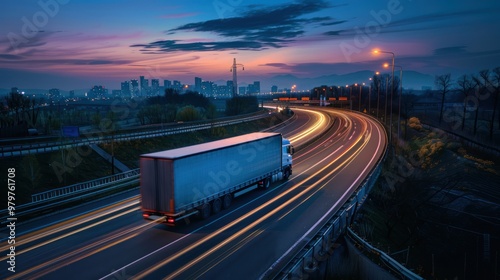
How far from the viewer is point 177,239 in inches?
628

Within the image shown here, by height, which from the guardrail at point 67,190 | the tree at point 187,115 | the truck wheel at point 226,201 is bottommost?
the guardrail at point 67,190

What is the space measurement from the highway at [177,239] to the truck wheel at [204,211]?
31 centimetres

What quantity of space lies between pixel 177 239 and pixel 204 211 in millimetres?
2743

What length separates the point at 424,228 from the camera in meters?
→ 25.5

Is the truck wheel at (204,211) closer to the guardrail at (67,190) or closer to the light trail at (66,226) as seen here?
the light trail at (66,226)

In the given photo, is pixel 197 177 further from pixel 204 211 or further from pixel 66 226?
pixel 66 226

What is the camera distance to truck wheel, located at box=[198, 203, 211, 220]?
1831 centimetres

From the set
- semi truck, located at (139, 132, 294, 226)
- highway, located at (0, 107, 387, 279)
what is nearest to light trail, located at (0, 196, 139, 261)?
highway, located at (0, 107, 387, 279)

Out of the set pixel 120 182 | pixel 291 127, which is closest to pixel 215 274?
pixel 120 182

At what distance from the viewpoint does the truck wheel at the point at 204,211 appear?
18312 millimetres

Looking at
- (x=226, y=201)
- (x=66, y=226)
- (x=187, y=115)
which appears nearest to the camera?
(x=66, y=226)

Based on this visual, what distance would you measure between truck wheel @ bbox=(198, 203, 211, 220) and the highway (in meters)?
0.31

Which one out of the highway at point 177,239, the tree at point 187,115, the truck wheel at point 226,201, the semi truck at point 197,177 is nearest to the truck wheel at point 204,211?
the semi truck at point 197,177

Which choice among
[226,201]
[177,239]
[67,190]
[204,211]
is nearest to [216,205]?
[226,201]
